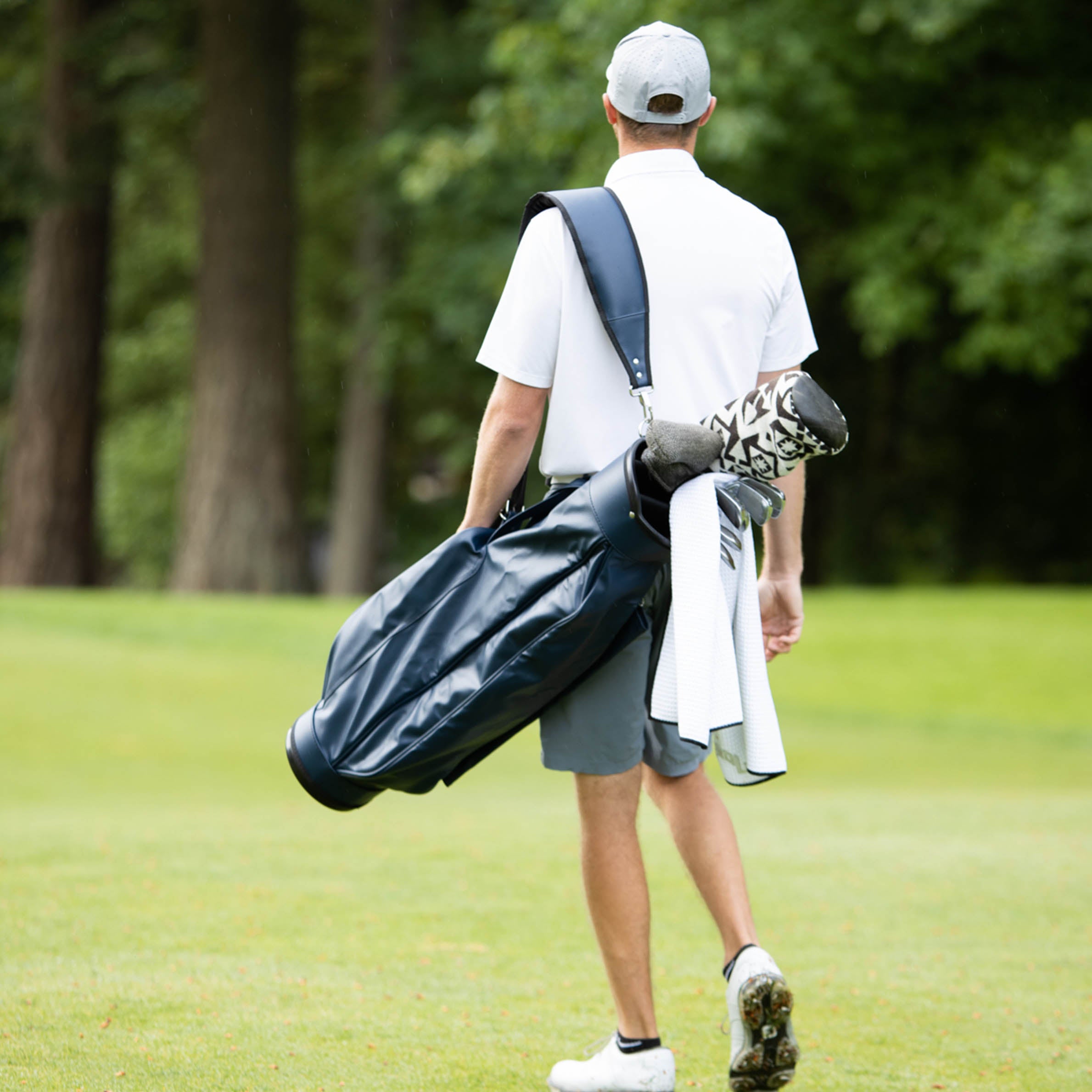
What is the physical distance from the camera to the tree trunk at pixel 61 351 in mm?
19625

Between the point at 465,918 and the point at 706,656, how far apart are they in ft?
6.85

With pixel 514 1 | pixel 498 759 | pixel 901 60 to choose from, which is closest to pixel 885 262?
pixel 901 60

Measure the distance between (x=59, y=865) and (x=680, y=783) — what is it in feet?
9.38

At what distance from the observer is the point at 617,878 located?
9.82 ft

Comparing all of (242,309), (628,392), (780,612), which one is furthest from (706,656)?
(242,309)

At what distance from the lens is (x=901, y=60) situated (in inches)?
625

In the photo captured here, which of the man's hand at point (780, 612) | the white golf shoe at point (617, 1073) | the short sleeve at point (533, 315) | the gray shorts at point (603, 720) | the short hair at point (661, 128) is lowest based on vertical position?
the white golf shoe at point (617, 1073)

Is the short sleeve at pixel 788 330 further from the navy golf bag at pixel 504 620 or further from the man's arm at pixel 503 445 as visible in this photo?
the man's arm at pixel 503 445

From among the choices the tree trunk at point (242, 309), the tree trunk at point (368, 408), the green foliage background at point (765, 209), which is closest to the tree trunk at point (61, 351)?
the green foliage background at point (765, 209)

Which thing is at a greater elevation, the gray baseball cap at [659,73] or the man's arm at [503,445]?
the gray baseball cap at [659,73]

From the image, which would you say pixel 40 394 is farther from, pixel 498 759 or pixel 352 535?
pixel 498 759

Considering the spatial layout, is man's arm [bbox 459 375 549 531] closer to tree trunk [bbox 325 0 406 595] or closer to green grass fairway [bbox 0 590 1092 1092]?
green grass fairway [bbox 0 590 1092 1092]

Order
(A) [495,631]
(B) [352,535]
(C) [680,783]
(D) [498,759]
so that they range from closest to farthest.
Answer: (A) [495,631] < (C) [680,783] < (D) [498,759] < (B) [352,535]

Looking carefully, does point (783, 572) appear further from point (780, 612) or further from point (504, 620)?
point (504, 620)
